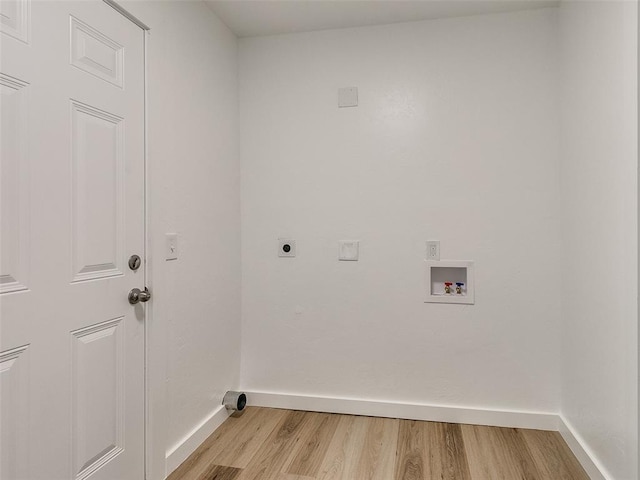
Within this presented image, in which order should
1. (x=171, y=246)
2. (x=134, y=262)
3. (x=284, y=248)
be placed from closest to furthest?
(x=134, y=262) → (x=171, y=246) → (x=284, y=248)

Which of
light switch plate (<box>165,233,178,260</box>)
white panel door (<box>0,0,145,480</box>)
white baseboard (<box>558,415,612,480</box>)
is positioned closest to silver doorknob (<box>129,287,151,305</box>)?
white panel door (<box>0,0,145,480</box>)

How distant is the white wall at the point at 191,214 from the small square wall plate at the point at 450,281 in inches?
46.6

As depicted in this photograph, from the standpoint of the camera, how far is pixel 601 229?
67.4 inches

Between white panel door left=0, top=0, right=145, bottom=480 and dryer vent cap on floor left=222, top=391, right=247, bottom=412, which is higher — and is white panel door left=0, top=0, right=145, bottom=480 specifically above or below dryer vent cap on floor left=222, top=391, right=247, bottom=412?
above

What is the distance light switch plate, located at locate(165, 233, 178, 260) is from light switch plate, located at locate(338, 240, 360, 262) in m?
0.98

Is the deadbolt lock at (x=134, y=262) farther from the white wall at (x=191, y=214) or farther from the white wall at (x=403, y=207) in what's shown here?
the white wall at (x=403, y=207)

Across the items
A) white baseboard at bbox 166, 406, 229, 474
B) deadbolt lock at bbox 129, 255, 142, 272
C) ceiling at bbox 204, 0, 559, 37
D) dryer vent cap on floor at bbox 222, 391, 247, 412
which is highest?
ceiling at bbox 204, 0, 559, 37

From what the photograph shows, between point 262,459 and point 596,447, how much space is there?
150 cm

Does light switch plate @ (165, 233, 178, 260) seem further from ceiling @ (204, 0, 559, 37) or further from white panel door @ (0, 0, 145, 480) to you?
ceiling @ (204, 0, 559, 37)

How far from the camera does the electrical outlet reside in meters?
2.38

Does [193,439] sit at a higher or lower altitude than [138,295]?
lower

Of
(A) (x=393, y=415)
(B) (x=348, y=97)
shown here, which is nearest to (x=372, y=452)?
(A) (x=393, y=415)

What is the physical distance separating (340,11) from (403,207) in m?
1.16

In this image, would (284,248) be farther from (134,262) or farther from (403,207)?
(134,262)
